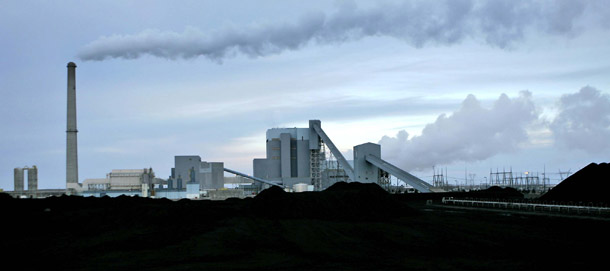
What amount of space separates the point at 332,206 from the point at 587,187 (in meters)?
24.0

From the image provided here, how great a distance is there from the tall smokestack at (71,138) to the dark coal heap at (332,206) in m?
46.4

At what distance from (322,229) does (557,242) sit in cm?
1065

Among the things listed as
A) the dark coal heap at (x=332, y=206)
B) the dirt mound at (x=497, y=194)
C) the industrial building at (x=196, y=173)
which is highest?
the industrial building at (x=196, y=173)

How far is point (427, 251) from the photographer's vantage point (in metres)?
20.0

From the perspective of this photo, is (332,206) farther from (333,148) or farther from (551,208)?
(333,148)

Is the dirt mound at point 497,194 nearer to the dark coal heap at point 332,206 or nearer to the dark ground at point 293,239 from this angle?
the dark coal heap at point 332,206

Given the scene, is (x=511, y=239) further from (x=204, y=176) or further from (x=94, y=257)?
(x=204, y=176)

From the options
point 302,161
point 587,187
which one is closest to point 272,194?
point 587,187

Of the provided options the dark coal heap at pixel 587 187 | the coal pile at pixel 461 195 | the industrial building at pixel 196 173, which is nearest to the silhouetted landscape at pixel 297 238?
the dark coal heap at pixel 587 187

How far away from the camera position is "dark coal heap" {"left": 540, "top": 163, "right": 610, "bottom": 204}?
4378cm

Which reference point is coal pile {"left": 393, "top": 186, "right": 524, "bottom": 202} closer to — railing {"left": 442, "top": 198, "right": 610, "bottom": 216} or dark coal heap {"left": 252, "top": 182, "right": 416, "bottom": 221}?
railing {"left": 442, "top": 198, "right": 610, "bottom": 216}

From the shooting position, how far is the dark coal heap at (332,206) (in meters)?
35.0

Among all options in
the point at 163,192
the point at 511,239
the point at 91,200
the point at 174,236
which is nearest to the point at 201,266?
the point at 174,236

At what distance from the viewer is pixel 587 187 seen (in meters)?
45.9
